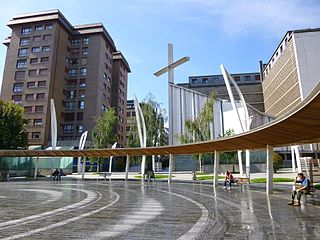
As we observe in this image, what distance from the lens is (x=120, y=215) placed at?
28.6 feet

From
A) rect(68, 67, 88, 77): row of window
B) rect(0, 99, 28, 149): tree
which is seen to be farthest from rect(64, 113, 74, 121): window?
rect(0, 99, 28, 149): tree

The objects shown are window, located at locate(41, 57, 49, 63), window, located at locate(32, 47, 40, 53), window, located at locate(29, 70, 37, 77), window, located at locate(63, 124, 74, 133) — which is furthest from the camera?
window, located at locate(63, 124, 74, 133)

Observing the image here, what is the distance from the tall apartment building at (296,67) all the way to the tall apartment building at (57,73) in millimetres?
39465

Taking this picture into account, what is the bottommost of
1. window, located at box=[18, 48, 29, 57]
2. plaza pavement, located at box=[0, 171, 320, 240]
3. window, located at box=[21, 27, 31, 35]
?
plaza pavement, located at box=[0, 171, 320, 240]

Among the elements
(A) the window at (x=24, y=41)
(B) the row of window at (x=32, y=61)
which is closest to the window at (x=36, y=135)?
(B) the row of window at (x=32, y=61)

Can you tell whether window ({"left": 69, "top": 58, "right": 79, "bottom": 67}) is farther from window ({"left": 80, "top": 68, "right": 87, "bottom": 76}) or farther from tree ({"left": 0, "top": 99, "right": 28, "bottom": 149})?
tree ({"left": 0, "top": 99, "right": 28, "bottom": 149})

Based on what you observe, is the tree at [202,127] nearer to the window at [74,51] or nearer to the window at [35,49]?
the window at [74,51]

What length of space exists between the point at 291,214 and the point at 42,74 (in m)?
57.8

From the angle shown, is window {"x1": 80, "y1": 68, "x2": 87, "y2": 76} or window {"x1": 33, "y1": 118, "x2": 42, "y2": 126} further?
window {"x1": 80, "y1": 68, "x2": 87, "y2": 76}

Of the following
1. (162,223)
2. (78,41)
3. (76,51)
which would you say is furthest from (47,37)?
(162,223)

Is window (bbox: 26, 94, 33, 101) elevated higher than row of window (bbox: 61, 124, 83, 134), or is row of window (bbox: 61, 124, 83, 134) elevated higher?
window (bbox: 26, 94, 33, 101)

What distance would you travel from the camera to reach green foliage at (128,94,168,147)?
47.5 metres

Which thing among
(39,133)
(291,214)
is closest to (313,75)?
(291,214)

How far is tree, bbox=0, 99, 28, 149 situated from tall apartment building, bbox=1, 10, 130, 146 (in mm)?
12341
